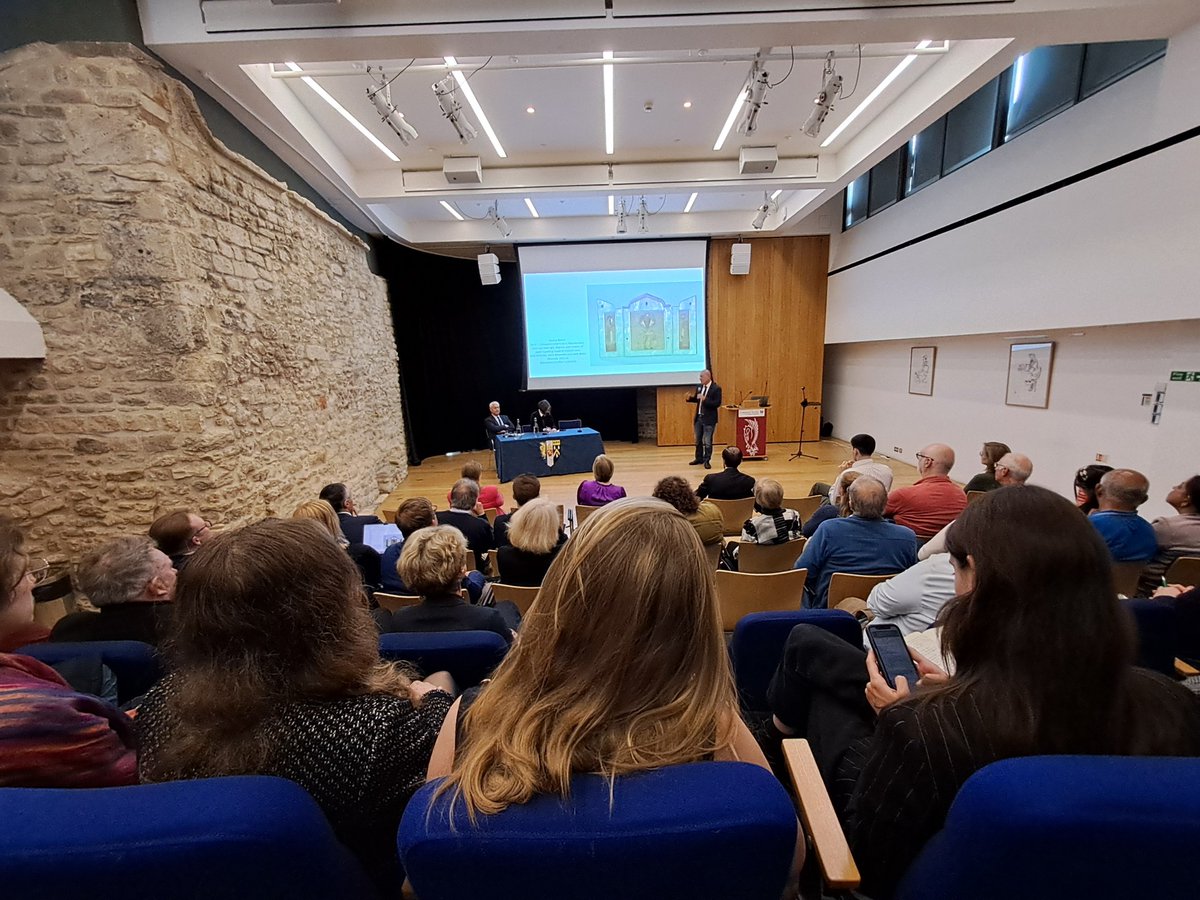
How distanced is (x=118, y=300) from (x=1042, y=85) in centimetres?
771

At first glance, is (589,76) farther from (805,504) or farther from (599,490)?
(805,504)

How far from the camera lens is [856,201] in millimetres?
8320

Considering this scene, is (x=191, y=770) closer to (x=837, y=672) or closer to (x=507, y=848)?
(x=507, y=848)

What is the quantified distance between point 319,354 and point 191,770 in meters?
5.07

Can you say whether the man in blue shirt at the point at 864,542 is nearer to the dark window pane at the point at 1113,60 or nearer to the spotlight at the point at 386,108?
the dark window pane at the point at 1113,60

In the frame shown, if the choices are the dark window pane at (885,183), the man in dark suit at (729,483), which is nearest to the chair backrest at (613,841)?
the man in dark suit at (729,483)

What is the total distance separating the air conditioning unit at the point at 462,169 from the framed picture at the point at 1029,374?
6.28 metres

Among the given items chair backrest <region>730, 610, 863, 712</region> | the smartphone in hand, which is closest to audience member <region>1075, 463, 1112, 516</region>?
chair backrest <region>730, 610, 863, 712</region>

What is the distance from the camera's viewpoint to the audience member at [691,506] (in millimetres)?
2840

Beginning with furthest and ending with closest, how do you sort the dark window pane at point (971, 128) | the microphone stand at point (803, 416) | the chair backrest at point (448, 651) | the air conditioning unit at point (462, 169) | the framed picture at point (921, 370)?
1. the microphone stand at point (803, 416)
2. the framed picture at point (921, 370)
3. the air conditioning unit at point (462, 169)
4. the dark window pane at point (971, 128)
5. the chair backrest at point (448, 651)

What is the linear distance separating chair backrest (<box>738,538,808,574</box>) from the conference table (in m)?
4.74

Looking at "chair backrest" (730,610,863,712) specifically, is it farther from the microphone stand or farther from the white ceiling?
the microphone stand

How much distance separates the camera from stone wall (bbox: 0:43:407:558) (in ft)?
9.14

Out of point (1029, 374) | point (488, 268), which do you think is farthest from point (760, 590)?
point (488, 268)
